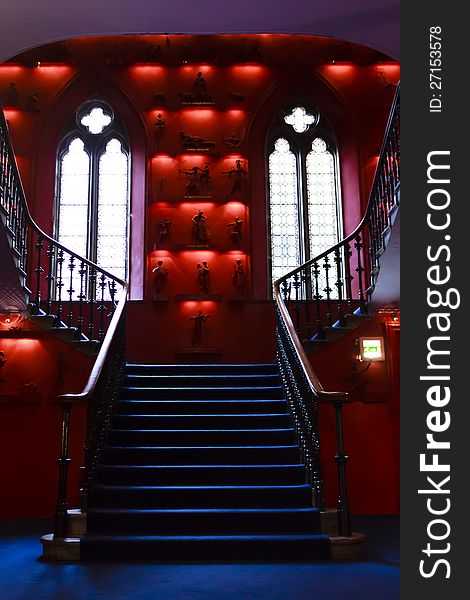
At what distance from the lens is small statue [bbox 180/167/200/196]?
10.4 m

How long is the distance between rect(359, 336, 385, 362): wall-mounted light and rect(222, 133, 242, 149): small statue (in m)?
4.10

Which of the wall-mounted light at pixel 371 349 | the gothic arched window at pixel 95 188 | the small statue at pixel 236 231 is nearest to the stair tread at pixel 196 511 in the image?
the wall-mounted light at pixel 371 349

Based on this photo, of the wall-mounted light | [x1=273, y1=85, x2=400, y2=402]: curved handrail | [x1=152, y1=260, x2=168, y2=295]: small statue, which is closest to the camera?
[x1=273, y1=85, x2=400, y2=402]: curved handrail

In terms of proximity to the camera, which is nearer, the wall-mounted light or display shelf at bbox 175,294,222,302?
the wall-mounted light

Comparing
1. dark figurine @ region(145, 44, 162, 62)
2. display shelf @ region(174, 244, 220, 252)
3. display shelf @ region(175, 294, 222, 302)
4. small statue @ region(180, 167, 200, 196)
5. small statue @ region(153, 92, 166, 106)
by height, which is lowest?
display shelf @ region(175, 294, 222, 302)

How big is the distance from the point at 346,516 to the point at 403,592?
258 cm

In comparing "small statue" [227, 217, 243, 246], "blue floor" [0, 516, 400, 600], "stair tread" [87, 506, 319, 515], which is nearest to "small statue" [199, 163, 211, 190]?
"small statue" [227, 217, 243, 246]

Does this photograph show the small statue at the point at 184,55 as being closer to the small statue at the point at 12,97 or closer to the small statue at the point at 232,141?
the small statue at the point at 232,141

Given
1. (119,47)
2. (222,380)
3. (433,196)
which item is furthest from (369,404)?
(119,47)

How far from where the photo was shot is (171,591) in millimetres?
3996

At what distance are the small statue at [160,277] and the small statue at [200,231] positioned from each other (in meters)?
0.65

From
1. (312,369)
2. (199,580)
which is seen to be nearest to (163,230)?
(312,369)

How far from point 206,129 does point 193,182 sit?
2.99ft

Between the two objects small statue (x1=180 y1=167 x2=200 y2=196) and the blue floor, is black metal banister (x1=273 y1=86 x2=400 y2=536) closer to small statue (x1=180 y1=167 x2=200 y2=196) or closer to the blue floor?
the blue floor
